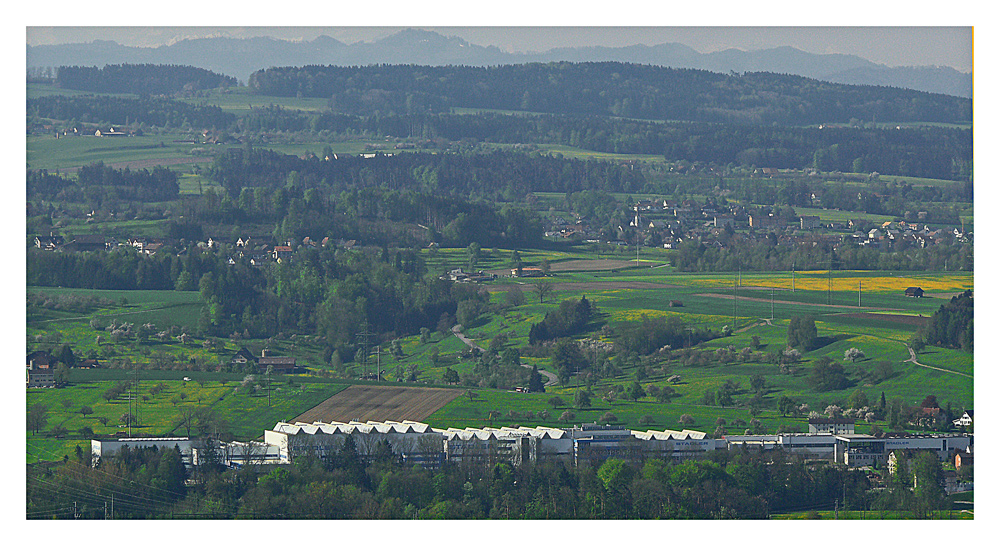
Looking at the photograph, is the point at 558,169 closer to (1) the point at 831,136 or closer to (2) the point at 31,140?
(1) the point at 831,136

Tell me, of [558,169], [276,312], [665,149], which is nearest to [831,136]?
[665,149]

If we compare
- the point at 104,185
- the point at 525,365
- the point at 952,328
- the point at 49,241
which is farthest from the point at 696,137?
the point at 952,328

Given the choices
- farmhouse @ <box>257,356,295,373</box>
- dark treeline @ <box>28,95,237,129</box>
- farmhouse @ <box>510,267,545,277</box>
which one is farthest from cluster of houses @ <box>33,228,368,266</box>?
dark treeline @ <box>28,95,237,129</box>

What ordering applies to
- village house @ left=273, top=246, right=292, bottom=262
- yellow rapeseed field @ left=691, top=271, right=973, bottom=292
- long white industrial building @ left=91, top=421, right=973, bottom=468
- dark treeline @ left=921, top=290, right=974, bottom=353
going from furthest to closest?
village house @ left=273, top=246, right=292, bottom=262 → yellow rapeseed field @ left=691, top=271, right=973, bottom=292 → dark treeline @ left=921, top=290, right=974, bottom=353 → long white industrial building @ left=91, top=421, right=973, bottom=468

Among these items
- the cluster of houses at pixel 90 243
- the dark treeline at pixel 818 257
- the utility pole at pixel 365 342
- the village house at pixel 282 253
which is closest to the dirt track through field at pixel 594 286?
the utility pole at pixel 365 342

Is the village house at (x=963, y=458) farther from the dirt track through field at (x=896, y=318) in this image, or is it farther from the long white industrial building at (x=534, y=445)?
the dirt track through field at (x=896, y=318)

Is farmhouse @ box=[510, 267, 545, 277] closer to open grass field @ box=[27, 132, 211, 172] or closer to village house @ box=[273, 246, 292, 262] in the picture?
village house @ box=[273, 246, 292, 262]

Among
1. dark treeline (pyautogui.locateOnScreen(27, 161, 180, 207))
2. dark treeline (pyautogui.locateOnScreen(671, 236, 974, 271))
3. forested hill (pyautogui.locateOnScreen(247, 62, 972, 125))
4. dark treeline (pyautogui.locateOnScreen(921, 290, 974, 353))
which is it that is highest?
forested hill (pyautogui.locateOnScreen(247, 62, 972, 125))

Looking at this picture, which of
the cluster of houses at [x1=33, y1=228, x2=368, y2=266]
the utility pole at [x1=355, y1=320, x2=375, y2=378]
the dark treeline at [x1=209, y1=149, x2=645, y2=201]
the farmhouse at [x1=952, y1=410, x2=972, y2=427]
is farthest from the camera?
the dark treeline at [x1=209, y1=149, x2=645, y2=201]
